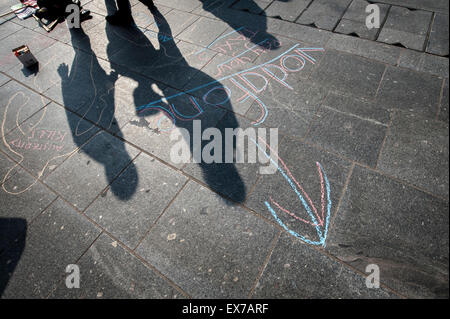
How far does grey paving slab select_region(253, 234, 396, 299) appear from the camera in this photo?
266cm

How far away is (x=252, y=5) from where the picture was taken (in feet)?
22.6

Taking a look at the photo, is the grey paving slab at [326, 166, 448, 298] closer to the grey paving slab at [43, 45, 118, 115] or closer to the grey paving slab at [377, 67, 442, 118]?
the grey paving slab at [377, 67, 442, 118]

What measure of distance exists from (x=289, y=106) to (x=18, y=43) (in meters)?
8.30

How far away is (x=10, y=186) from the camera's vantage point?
392 cm

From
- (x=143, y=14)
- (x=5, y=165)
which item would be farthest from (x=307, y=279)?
(x=143, y=14)

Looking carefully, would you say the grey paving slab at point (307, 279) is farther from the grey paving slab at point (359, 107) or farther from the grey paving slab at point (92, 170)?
the grey paving slab at point (359, 107)

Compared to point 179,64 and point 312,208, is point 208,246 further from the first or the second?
point 179,64

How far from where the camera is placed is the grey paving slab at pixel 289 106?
411cm

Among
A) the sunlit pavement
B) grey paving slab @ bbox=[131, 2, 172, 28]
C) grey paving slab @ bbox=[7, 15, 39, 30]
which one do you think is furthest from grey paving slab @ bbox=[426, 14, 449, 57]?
grey paving slab @ bbox=[7, 15, 39, 30]

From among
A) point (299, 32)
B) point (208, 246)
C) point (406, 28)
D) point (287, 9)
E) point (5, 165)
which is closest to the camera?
point (208, 246)

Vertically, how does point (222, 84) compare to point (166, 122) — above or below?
above

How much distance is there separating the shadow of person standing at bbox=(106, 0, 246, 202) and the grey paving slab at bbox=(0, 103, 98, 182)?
126cm

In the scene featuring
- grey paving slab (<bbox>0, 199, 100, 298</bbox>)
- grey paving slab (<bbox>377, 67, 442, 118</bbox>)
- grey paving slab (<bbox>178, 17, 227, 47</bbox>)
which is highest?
grey paving slab (<bbox>178, 17, 227, 47</bbox>)
